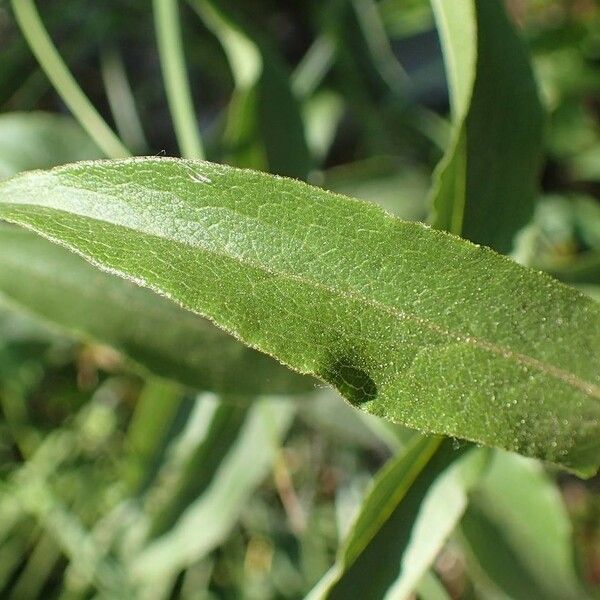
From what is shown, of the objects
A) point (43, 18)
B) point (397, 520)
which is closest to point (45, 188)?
point (397, 520)

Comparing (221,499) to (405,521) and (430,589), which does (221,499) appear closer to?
(430,589)

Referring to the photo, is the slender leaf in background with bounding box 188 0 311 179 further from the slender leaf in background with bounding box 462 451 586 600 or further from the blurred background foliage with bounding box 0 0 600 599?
the slender leaf in background with bounding box 462 451 586 600

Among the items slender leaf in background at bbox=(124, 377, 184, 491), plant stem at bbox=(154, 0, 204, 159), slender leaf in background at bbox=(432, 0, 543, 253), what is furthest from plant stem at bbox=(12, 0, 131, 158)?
slender leaf in background at bbox=(432, 0, 543, 253)

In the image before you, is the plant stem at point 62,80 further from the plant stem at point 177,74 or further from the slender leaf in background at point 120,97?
the slender leaf in background at point 120,97

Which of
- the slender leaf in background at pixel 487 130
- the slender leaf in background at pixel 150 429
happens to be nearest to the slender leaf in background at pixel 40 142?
the slender leaf in background at pixel 150 429

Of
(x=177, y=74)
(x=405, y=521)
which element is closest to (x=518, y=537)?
(x=405, y=521)

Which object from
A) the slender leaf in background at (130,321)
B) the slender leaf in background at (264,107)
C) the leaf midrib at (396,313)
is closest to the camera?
the leaf midrib at (396,313)

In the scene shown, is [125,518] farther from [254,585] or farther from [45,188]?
[45,188]
